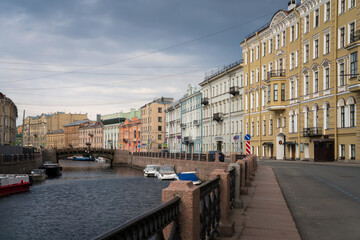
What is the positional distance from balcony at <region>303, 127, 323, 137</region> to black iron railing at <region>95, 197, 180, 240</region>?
131 feet

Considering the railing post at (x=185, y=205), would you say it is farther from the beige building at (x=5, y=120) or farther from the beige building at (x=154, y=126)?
the beige building at (x=154, y=126)

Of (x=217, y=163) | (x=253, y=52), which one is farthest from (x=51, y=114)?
(x=217, y=163)

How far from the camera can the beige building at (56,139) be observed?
6772 inches

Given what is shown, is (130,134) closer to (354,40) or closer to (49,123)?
(49,123)

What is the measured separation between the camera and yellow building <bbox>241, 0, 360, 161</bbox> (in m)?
37.8

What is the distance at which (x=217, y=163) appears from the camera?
4200 cm

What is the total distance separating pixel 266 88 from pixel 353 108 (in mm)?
19176

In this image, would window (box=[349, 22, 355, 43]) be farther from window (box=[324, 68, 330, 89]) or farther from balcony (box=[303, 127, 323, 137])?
balcony (box=[303, 127, 323, 137])

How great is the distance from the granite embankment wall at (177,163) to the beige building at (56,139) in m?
86.3

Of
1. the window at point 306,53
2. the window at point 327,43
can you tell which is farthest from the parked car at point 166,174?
the window at point 327,43

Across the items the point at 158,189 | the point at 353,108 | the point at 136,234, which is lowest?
the point at 158,189

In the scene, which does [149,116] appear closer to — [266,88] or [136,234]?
[266,88]

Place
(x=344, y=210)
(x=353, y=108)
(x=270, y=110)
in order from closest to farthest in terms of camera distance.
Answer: (x=344, y=210) → (x=353, y=108) → (x=270, y=110)

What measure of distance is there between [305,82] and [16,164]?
118 feet
